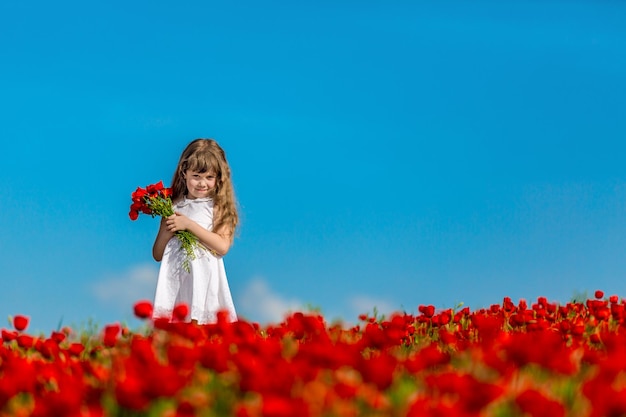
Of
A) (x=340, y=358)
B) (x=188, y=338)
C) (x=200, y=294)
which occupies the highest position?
(x=200, y=294)

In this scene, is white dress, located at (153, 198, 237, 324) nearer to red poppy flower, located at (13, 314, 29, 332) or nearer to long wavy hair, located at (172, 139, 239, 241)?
long wavy hair, located at (172, 139, 239, 241)

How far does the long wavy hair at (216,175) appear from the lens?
8.62 m

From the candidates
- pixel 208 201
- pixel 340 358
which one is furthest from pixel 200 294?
pixel 340 358

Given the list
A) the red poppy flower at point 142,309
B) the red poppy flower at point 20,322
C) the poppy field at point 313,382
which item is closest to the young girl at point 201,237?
the red poppy flower at point 20,322

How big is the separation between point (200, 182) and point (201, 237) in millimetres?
623

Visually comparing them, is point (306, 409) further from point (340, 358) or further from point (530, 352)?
point (530, 352)

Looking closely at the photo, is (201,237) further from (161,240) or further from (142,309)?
(142,309)

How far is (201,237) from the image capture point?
837 cm

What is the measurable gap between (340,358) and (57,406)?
119 cm

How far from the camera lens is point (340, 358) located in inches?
141

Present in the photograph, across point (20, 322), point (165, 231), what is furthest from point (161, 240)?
point (20, 322)

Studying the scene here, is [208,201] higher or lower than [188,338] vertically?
higher

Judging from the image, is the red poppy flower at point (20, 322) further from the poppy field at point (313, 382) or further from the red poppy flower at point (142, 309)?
the red poppy flower at point (142, 309)

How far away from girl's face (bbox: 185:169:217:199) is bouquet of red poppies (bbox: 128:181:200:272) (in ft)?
0.79
